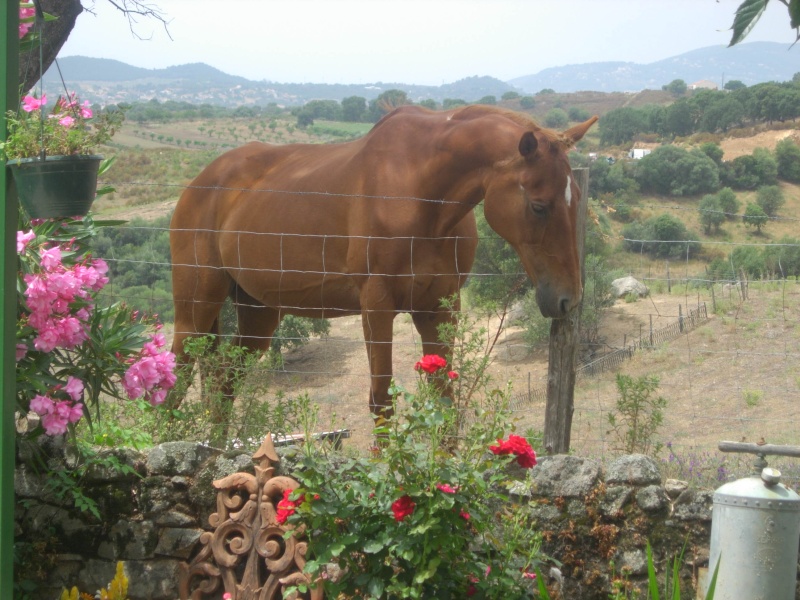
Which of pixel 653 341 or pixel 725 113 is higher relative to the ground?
pixel 725 113

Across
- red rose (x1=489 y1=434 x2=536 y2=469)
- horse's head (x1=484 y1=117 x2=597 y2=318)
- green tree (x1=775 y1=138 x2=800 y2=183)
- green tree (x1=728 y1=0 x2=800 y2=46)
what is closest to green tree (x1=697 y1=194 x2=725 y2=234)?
green tree (x1=775 y1=138 x2=800 y2=183)

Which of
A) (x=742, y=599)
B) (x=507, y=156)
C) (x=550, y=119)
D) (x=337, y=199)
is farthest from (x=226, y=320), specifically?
(x=550, y=119)

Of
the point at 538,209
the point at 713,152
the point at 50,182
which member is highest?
the point at 50,182

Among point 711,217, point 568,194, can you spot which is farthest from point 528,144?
point 711,217

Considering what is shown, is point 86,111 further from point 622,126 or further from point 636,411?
point 622,126

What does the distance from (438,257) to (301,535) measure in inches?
78.6

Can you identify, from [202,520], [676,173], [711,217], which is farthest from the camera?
[676,173]

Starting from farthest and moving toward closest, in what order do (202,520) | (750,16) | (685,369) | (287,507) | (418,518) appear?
(685,369)
(202,520)
(287,507)
(418,518)
(750,16)

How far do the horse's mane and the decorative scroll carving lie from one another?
7.06 ft

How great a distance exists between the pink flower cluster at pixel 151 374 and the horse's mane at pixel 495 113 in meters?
2.21

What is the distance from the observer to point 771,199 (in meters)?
42.6

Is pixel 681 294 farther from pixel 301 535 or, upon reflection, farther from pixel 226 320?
pixel 301 535

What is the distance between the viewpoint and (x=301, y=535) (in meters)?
3.86

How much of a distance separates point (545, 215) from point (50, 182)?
2416 mm
